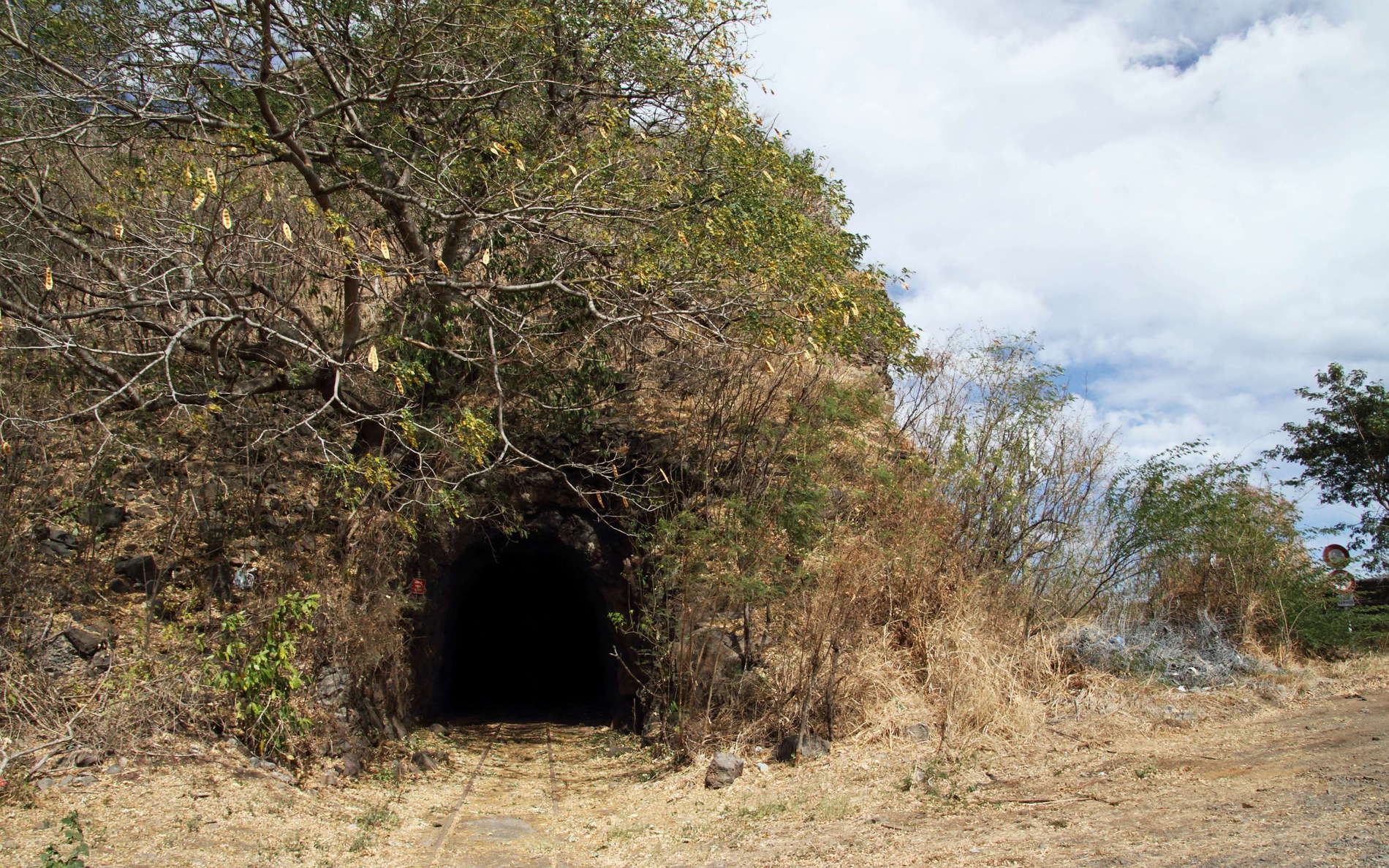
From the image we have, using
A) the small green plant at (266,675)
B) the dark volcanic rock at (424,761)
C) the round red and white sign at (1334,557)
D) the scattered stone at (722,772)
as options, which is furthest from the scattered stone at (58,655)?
the round red and white sign at (1334,557)

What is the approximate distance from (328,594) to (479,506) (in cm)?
251

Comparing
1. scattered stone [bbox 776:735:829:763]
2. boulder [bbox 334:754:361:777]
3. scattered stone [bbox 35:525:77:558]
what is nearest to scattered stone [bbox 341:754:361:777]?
boulder [bbox 334:754:361:777]

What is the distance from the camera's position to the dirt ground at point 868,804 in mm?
5621

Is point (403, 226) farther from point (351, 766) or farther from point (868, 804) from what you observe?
point (868, 804)

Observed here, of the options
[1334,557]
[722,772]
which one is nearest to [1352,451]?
[1334,557]

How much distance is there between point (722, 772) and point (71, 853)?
519 centimetres

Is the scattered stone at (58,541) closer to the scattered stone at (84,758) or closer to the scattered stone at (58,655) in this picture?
the scattered stone at (58,655)

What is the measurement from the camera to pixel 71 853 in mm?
5426

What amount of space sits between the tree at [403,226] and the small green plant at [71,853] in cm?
331

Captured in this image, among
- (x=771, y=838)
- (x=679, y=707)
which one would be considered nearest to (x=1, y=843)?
(x=771, y=838)

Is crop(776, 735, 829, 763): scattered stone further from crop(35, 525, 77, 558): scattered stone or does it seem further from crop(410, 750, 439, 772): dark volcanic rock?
crop(35, 525, 77, 558): scattered stone

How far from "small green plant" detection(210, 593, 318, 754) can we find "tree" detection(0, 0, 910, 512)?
1.31 meters

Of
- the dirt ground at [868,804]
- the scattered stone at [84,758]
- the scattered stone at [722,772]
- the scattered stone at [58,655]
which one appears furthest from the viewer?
the scattered stone at [722,772]

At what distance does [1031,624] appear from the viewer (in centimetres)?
1130
